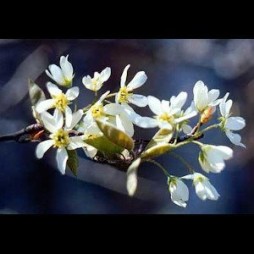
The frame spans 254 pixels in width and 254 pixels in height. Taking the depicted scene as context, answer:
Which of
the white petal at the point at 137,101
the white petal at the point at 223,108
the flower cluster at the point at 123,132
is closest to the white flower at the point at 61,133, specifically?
the flower cluster at the point at 123,132

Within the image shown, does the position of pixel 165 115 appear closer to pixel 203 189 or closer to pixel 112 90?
pixel 203 189

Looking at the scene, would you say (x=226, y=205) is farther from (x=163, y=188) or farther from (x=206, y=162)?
(x=206, y=162)

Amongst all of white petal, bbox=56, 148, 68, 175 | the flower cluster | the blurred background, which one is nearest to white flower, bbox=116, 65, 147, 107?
the flower cluster

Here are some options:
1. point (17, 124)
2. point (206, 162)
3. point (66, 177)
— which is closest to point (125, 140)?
point (206, 162)

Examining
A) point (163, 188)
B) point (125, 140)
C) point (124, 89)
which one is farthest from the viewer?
point (163, 188)

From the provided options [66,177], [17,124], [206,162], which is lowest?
[66,177]

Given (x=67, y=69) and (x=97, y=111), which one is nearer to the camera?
(x=97, y=111)

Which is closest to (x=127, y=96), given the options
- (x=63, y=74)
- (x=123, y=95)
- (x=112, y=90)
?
(x=123, y=95)
